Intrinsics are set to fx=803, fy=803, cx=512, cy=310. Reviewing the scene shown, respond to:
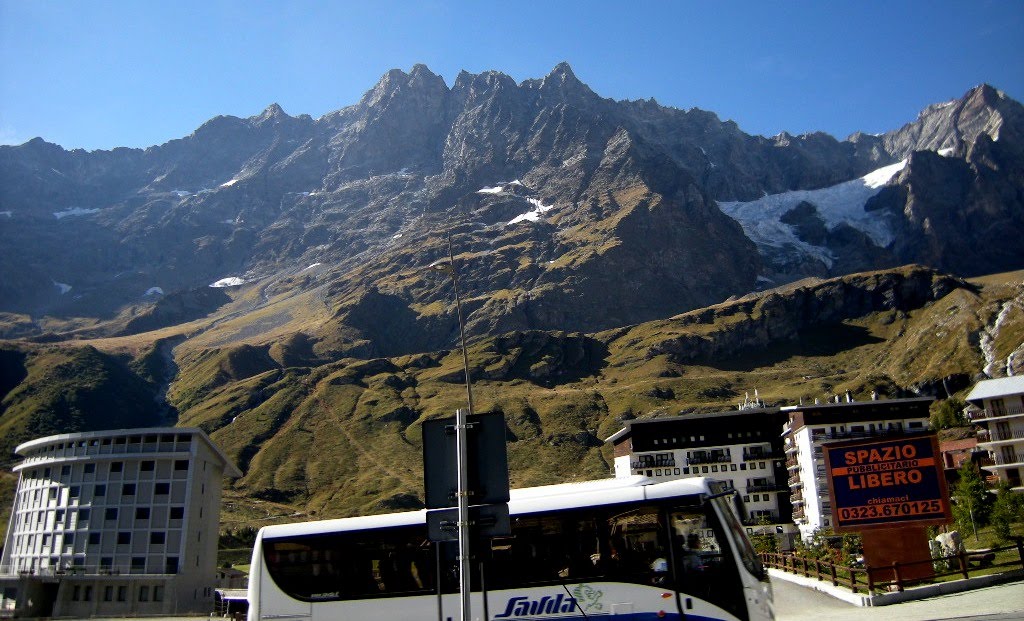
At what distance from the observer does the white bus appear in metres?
21.0

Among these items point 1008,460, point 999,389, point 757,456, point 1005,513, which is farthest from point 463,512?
point 757,456

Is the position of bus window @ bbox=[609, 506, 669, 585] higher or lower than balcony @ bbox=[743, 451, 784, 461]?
lower

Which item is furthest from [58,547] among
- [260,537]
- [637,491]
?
[637,491]

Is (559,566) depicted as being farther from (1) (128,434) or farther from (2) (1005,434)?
(2) (1005,434)

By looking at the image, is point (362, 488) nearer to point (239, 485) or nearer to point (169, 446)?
point (239, 485)

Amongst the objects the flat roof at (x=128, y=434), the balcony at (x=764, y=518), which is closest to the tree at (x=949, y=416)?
the balcony at (x=764, y=518)

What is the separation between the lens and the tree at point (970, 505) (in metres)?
78.9

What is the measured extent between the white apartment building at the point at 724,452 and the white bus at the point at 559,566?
116 metres

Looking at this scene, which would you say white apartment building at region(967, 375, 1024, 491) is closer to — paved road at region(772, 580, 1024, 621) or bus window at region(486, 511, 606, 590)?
paved road at region(772, 580, 1024, 621)

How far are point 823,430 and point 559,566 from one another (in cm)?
11424

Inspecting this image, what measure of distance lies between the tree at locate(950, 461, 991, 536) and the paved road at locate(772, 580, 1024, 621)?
51.3m

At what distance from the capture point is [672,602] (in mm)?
20953

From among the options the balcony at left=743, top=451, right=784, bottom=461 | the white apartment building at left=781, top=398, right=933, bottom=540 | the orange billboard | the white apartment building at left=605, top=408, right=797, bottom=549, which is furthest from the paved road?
the balcony at left=743, top=451, right=784, bottom=461

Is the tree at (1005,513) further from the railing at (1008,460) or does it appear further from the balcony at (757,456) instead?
the balcony at (757,456)
